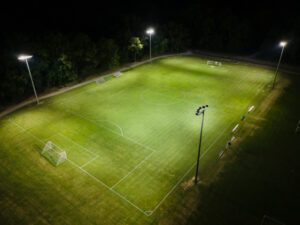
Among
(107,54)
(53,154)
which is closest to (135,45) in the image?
(107,54)

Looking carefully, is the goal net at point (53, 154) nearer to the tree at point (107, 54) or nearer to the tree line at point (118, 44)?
the tree line at point (118, 44)

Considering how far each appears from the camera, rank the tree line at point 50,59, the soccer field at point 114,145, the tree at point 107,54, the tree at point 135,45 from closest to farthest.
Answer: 1. the soccer field at point 114,145
2. the tree line at point 50,59
3. the tree at point 107,54
4. the tree at point 135,45

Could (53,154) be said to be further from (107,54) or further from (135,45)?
(135,45)

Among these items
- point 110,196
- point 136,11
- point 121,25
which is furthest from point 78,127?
point 136,11

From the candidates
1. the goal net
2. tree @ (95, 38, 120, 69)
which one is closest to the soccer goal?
tree @ (95, 38, 120, 69)

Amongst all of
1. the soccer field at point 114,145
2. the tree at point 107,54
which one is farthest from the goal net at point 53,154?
the tree at point 107,54

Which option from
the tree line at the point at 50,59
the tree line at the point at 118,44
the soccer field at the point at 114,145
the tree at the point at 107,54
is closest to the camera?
the soccer field at the point at 114,145

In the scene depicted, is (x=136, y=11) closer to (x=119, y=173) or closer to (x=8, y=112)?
(x=8, y=112)
